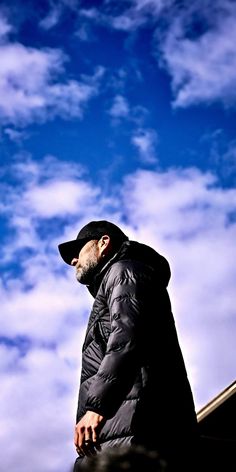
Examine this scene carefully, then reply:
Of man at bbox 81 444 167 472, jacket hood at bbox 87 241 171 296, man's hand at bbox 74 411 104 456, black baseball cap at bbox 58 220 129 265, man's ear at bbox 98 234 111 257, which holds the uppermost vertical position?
black baseball cap at bbox 58 220 129 265

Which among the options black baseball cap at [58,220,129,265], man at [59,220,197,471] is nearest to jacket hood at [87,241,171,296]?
man at [59,220,197,471]

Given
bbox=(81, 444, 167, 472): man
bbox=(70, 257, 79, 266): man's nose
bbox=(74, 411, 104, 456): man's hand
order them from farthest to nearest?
1. bbox=(70, 257, 79, 266): man's nose
2. bbox=(74, 411, 104, 456): man's hand
3. bbox=(81, 444, 167, 472): man

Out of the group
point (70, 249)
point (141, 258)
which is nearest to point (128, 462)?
point (141, 258)

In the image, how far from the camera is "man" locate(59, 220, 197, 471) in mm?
2975

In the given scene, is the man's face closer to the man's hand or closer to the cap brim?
the cap brim

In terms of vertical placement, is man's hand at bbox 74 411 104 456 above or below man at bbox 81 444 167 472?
above

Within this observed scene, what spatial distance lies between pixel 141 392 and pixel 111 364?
233 mm

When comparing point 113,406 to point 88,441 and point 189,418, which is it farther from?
point 189,418

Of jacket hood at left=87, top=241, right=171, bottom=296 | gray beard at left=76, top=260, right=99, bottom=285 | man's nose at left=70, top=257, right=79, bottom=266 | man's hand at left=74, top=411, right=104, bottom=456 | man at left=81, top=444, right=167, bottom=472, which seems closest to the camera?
man at left=81, top=444, right=167, bottom=472

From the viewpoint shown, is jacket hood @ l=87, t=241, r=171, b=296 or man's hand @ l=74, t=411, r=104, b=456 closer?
man's hand @ l=74, t=411, r=104, b=456

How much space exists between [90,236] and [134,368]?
50.7 inches

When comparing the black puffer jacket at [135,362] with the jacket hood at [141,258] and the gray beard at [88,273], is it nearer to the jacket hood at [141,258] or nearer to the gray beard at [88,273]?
the jacket hood at [141,258]

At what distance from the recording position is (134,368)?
3.09 m

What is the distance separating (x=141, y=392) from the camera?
9.96 feet
